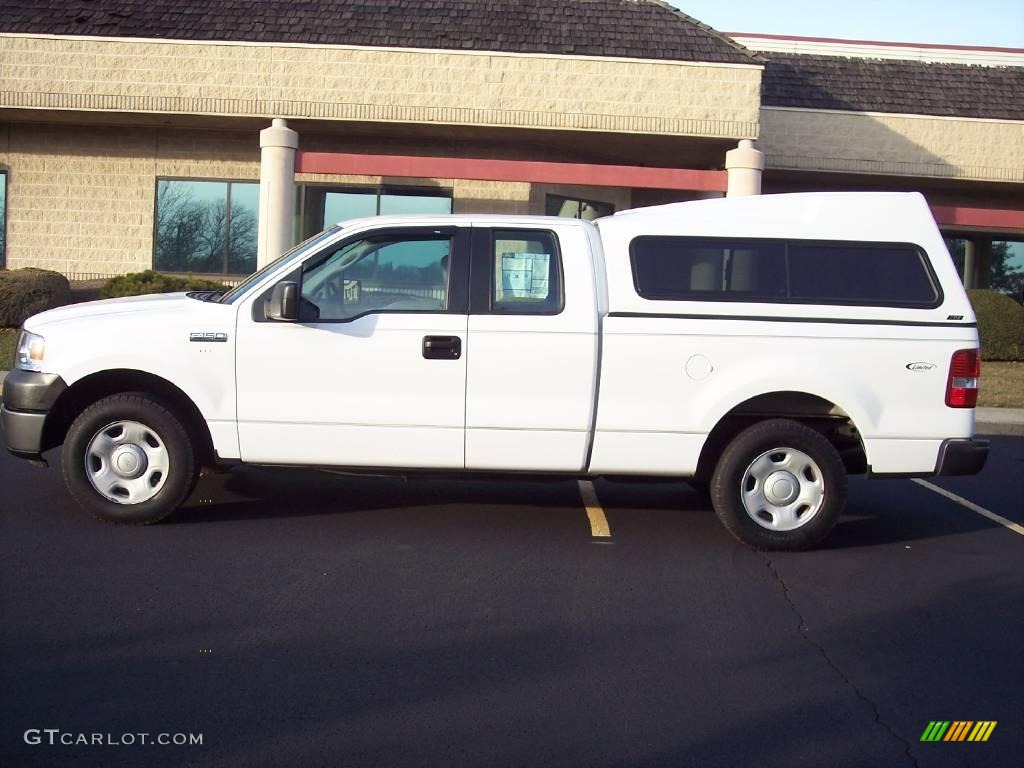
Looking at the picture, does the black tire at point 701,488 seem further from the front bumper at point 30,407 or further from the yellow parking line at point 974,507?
the front bumper at point 30,407

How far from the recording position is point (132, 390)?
24.1 feet

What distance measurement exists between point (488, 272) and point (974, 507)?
4.52 m

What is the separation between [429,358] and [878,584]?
2956mm

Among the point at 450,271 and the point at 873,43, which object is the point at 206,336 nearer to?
the point at 450,271

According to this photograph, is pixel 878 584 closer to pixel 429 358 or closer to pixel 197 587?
pixel 429 358

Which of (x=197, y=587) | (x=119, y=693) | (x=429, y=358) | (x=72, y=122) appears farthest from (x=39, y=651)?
(x=72, y=122)

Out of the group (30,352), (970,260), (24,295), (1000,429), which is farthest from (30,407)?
(970,260)

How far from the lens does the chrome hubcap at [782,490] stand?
7285 mm

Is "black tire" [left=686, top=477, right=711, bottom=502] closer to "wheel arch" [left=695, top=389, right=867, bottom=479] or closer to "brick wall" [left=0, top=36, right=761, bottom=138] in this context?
"wheel arch" [left=695, top=389, right=867, bottom=479]

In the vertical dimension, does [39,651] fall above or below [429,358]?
below

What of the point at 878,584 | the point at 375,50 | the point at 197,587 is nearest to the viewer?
the point at 197,587

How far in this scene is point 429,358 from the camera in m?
7.09

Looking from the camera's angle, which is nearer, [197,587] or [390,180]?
[197,587]

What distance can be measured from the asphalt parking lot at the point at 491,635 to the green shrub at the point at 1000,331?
1114 cm
